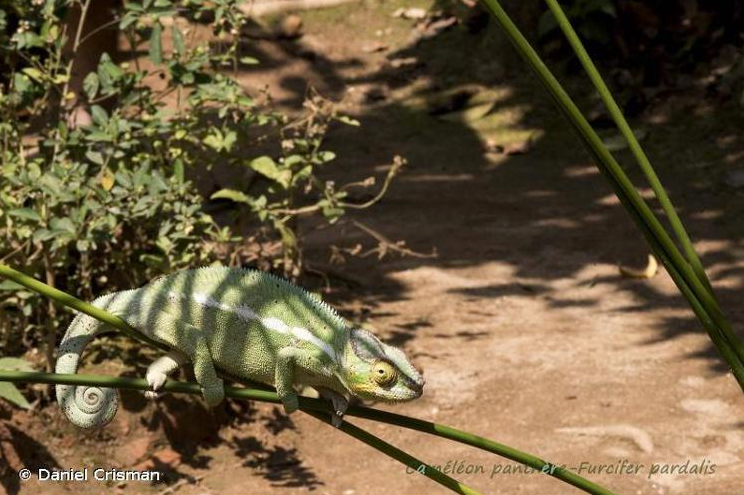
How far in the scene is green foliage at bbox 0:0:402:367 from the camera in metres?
4.36

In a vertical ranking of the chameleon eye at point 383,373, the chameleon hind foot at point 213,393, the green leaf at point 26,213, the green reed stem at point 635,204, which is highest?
the green reed stem at point 635,204

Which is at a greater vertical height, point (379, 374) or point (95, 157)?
point (379, 374)

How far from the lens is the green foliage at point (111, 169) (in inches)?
171

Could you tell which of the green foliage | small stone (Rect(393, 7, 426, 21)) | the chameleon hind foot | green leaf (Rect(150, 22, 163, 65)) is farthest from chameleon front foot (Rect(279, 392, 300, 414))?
small stone (Rect(393, 7, 426, 21))

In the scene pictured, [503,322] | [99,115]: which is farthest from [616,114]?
[503,322]

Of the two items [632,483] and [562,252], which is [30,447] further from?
[562,252]

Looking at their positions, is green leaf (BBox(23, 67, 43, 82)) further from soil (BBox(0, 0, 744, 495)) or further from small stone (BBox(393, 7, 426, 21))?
small stone (BBox(393, 7, 426, 21))

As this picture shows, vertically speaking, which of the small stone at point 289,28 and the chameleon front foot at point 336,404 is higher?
the chameleon front foot at point 336,404

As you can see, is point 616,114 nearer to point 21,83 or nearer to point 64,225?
point 64,225

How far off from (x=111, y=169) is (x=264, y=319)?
2.64m

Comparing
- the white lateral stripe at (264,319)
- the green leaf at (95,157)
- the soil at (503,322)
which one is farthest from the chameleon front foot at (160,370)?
the green leaf at (95,157)

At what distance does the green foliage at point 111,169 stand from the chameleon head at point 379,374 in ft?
7.63

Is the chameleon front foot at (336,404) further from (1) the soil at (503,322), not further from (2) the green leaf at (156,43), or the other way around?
(2) the green leaf at (156,43)

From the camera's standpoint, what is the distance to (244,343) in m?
2.14
